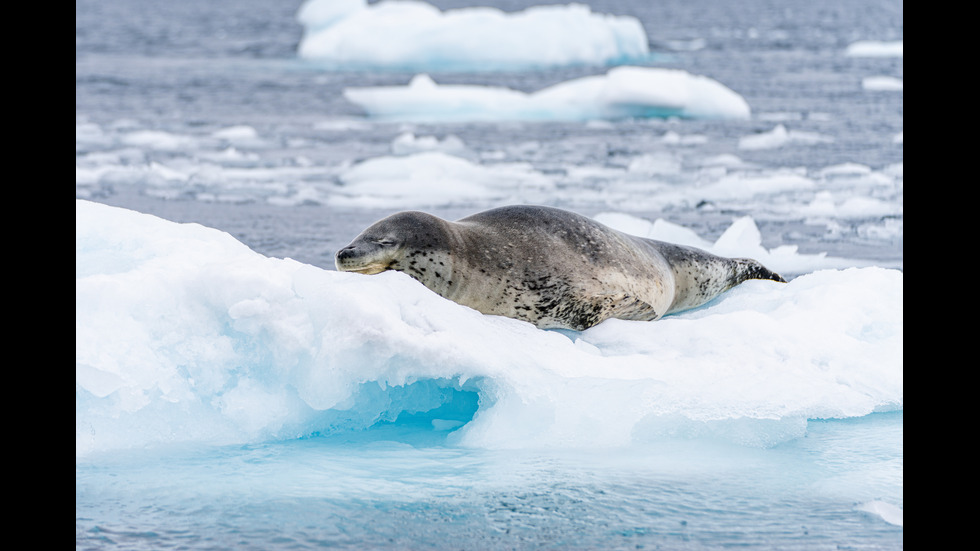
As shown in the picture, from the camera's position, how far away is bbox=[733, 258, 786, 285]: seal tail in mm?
4484

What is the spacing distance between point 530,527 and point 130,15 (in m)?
42.0

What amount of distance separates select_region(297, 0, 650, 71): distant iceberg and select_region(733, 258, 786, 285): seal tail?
13149 millimetres

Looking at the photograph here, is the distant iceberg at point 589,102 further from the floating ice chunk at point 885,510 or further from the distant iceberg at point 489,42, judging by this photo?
the floating ice chunk at point 885,510

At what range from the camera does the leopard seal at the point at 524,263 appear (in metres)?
3.58

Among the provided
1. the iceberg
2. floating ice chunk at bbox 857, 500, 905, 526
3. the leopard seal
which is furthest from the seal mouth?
floating ice chunk at bbox 857, 500, 905, 526

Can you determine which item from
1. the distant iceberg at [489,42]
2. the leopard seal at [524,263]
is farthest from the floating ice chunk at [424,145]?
the distant iceberg at [489,42]

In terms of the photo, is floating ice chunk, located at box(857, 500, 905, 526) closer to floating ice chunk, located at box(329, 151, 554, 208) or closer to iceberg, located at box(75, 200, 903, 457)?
iceberg, located at box(75, 200, 903, 457)

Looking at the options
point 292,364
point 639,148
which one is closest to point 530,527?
point 292,364

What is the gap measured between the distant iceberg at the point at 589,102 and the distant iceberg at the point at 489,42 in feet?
15.6

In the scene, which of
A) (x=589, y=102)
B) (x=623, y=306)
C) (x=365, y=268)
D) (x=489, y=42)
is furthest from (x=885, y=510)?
(x=489, y=42)

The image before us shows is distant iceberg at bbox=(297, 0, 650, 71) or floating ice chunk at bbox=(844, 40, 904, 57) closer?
distant iceberg at bbox=(297, 0, 650, 71)

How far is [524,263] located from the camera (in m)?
3.72

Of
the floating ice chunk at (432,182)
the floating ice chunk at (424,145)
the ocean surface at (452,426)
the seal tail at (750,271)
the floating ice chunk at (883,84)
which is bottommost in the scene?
the ocean surface at (452,426)
